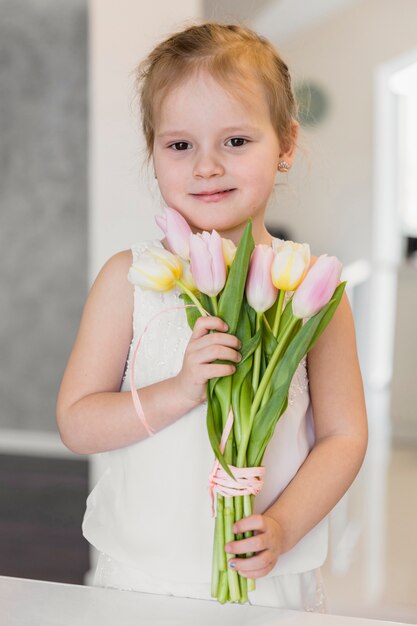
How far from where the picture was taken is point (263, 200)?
127 cm

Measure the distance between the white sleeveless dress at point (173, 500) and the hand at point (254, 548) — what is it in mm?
195

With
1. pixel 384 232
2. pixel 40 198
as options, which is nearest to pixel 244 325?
pixel 384 232

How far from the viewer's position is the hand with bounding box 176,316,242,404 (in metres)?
1.03

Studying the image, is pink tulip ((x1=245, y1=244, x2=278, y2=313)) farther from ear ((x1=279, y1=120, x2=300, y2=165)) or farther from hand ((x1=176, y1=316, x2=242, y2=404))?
ear ((x1=279, y1=120, x2=300, y2=165))

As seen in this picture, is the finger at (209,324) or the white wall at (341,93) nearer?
the finger at (209,324)

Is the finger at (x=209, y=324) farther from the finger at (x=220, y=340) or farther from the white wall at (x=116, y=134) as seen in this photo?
the white wall at (x=116, y=134)

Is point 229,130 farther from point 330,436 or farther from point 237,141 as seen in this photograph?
point 330,436

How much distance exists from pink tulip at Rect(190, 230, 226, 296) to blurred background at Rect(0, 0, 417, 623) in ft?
5.29

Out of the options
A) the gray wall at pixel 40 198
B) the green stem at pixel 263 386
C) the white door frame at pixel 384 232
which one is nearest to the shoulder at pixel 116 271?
the green stem at pixel 263 386

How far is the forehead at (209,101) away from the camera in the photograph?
4.02ft

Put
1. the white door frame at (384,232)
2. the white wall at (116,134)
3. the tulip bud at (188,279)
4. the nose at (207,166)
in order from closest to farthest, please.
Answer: the tulip bud at (188,279) → the nose at (207,166) → the white wall at (116,134) → the white door frame at (384,232)

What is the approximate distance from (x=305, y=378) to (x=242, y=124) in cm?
35

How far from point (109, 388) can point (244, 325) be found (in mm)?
282

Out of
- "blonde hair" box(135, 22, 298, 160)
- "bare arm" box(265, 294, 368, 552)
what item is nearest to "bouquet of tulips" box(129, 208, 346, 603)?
"bare arm" box(265, 294, 368, 552)
